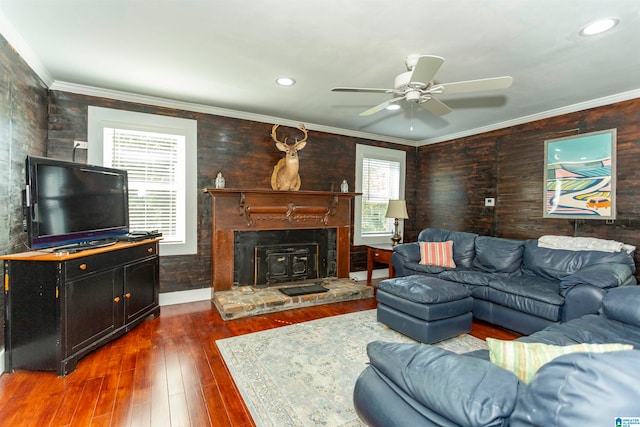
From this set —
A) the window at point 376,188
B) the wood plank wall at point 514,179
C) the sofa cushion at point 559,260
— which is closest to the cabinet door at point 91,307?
the window at point 376,188

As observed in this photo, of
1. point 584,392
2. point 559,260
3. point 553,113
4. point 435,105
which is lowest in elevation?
point 559,260

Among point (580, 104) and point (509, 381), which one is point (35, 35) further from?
point (580, 104)

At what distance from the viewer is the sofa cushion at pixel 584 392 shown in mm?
645

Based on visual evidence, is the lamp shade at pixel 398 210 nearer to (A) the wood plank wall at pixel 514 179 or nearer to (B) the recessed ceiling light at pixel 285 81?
(A) the wood plank wall at pixel 514 179

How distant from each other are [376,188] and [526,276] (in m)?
2.75

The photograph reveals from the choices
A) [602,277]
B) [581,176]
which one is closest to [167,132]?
[602,277]

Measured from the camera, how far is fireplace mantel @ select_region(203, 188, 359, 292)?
13.4ft

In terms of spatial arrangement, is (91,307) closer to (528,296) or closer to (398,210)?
(528,296)

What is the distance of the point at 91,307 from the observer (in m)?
2.59

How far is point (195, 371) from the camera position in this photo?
241 cm

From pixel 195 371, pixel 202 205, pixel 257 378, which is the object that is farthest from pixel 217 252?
pixel 257 378

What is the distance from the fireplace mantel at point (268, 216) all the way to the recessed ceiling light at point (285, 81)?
1.46 meters

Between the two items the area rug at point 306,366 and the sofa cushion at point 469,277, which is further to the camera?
the sofa cushion at point 469,277

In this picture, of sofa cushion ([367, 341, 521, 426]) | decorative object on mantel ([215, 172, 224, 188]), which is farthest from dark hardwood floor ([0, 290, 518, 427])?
decorative object on mantel ([215, 172, 224, 188])
